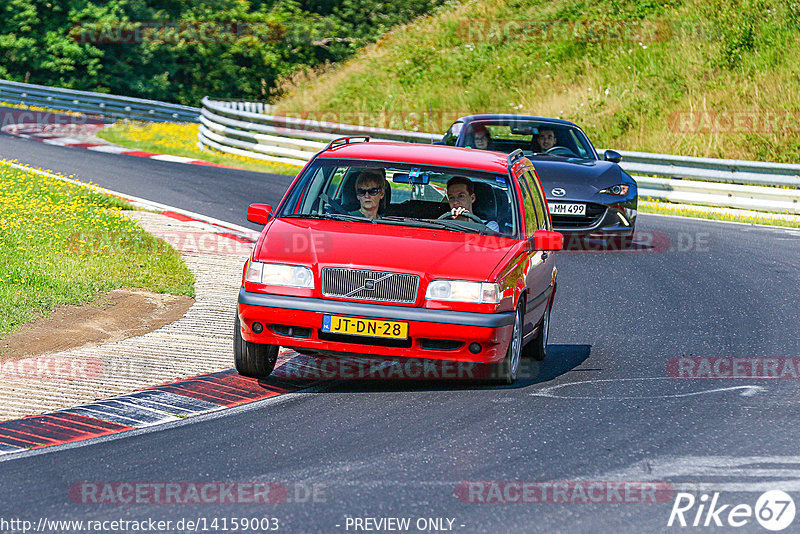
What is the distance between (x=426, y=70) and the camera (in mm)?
34875

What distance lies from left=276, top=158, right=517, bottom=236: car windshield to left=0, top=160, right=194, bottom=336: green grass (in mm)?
2766

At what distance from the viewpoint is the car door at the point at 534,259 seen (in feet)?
28.1

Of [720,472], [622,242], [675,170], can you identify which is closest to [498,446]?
[720,472]

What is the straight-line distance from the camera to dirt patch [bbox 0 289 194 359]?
8.98m

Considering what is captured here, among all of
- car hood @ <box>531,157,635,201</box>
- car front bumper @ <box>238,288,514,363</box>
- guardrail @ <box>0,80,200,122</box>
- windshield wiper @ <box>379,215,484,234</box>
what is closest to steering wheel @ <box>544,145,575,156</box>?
car hood @ <box>531,157,635,201</box>

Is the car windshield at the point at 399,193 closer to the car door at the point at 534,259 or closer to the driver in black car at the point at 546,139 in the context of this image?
the car door at the point at 534,259

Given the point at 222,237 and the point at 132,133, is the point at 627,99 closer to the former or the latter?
Answer: the point at 132,133

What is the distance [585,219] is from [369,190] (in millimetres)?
6633

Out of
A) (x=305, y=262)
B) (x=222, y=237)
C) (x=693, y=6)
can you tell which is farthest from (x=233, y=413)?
(x=693, y=6)

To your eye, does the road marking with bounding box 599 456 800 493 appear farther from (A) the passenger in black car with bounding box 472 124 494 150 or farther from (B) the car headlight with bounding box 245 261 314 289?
(A) the passenger in black car with bounding box 472 124 494 150

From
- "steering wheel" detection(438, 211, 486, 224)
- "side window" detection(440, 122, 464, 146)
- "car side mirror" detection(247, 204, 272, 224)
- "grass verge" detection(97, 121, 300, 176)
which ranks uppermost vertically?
"side window" detection(440, 122, 464, 146)

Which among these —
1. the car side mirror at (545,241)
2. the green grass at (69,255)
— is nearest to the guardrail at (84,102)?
the green grass at (69,255)

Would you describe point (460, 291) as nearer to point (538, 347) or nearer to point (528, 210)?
point (528, 210)

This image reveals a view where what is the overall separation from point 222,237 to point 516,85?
64.5 feet
